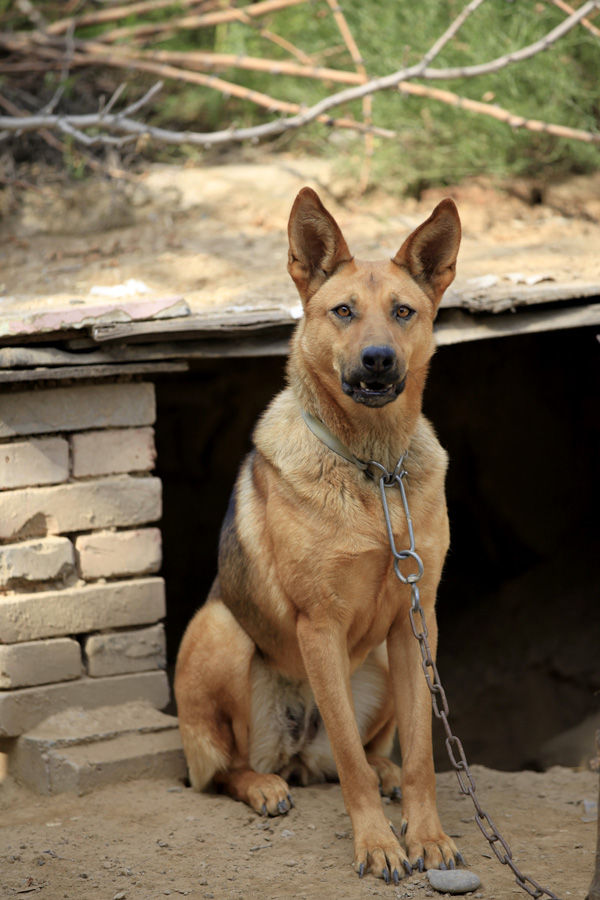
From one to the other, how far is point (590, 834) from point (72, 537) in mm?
2311

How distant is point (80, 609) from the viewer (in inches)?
150

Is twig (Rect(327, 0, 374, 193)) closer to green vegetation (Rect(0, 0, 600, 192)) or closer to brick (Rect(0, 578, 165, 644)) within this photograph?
green vegetation (Rect(0, 0, 600, 192))

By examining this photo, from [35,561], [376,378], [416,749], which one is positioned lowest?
[416,749]

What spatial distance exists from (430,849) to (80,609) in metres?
1.73

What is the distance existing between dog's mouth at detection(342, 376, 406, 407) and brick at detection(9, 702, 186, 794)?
71.2 inches

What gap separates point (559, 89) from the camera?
18.3 feet

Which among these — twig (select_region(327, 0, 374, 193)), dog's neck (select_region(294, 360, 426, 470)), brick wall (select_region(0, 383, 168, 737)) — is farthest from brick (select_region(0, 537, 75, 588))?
twig (select_region(327, 0, 374, 193))

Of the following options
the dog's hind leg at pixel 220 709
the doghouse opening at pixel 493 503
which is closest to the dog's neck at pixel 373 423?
the dog's hind leg at pixel 220 709

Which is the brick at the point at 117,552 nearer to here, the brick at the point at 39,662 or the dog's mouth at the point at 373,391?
the brick at the point at 39,662

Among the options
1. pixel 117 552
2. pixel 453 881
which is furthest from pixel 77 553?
pixel 453 881

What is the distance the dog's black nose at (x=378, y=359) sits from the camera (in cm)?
275

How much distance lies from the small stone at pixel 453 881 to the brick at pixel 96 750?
54.4 inches

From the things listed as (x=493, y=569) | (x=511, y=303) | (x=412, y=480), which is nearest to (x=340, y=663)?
(x=412, y=480)

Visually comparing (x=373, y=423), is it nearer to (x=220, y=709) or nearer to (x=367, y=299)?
(x=367, y=299)
